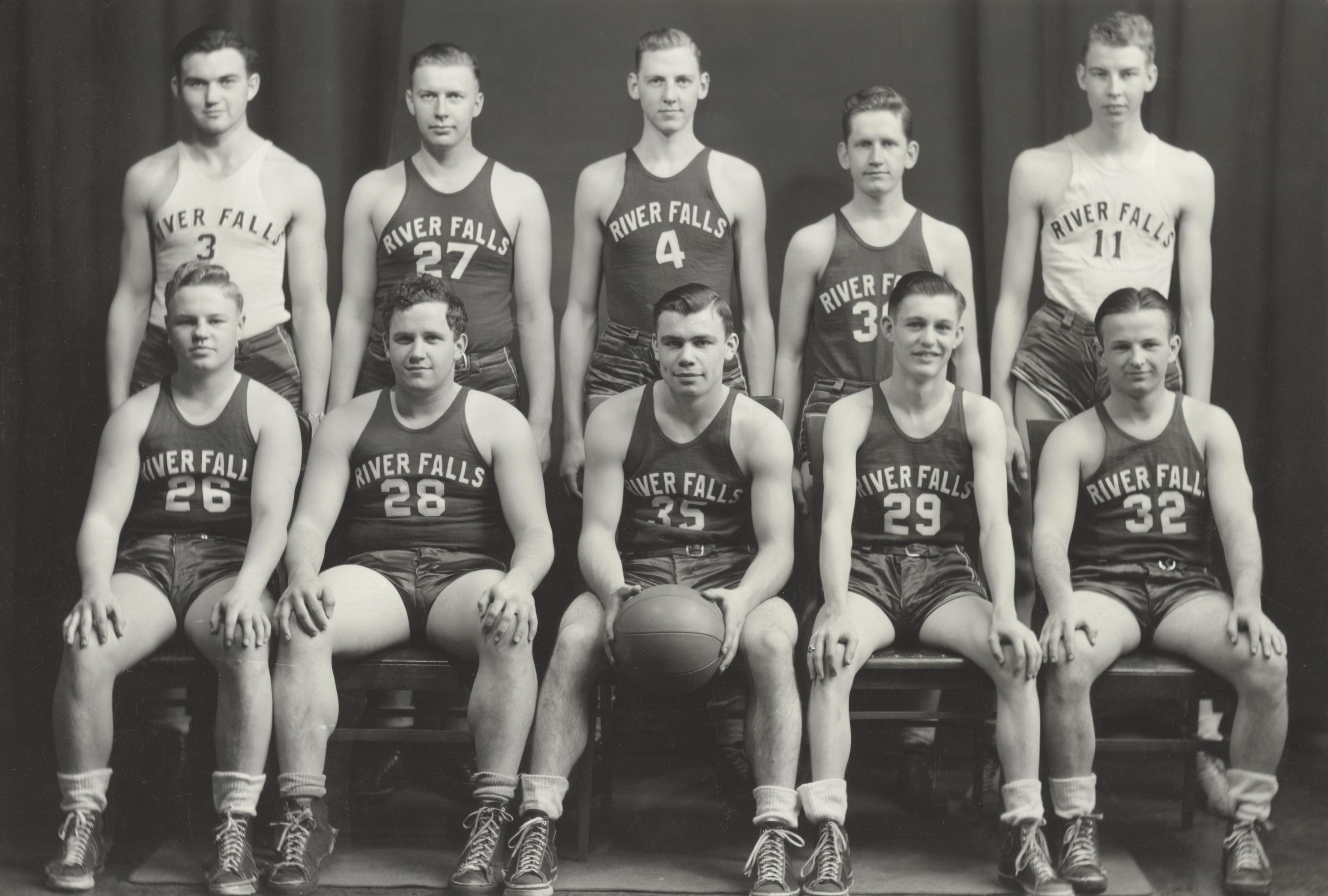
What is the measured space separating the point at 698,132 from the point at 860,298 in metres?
0.87

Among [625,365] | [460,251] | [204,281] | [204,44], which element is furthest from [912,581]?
[204,44]

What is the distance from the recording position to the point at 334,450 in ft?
10.9

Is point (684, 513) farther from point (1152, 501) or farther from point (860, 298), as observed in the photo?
point (1152, 501)

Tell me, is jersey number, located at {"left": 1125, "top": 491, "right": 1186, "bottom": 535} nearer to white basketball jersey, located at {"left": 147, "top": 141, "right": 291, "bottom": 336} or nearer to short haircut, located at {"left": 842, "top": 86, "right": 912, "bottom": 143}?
short haircut, located at {"left": 842, "top": 86, "right": 912, "bottom": 143}

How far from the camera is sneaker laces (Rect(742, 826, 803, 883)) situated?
2.89 metres

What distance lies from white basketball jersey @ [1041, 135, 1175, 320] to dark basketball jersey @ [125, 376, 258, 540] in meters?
2.29

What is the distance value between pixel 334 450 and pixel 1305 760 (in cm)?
287

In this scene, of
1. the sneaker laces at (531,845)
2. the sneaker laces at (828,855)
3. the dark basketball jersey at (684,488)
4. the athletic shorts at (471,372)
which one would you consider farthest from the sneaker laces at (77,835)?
the sneaker laces at (828,855)

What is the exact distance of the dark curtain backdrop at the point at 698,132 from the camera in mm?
3822

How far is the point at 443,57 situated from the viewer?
371cm

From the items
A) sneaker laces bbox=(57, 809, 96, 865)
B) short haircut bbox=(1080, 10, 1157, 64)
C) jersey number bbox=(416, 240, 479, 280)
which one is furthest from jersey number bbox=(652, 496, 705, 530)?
short haircut bbox=(1080, 10, 1157, 64)

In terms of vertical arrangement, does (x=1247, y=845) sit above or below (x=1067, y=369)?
below

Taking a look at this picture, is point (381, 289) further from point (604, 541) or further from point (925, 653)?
point (925, 653)

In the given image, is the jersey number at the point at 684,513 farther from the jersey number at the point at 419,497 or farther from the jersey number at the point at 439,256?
the jersey number at the point at 439,256
